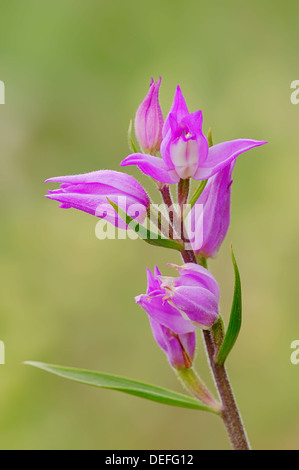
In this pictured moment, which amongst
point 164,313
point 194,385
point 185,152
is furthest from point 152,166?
point 194,385

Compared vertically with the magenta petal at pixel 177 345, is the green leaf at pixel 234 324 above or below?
above

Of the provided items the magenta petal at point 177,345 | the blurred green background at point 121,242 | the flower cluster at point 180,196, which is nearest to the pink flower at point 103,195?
the flower cluster at point 180,196

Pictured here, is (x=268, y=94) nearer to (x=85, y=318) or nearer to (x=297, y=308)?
(x=297, y=308)

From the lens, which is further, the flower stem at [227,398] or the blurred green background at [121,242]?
the blurred green background at [121,242]

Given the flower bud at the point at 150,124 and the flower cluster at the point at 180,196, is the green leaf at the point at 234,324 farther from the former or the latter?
the flower bud at the point at 150,124

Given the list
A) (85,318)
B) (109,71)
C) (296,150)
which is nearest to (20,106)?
(109,71)

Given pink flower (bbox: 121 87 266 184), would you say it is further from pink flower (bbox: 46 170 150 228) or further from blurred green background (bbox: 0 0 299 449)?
blurred green background (bbox: 0 0 299 449)

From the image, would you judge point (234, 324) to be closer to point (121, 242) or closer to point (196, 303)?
point (196, 303)
